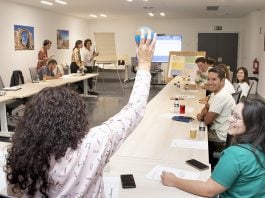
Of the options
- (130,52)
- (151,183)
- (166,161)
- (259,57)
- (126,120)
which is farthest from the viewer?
(130,52)

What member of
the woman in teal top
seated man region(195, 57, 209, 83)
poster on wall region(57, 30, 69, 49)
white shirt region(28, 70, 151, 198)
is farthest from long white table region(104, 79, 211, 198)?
poster on wall region(57, 30, 69, 49)

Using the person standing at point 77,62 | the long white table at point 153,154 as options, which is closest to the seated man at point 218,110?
the long white table at point 153,154

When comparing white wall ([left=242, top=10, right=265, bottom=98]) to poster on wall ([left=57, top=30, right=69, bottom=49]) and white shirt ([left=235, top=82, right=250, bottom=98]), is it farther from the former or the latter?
poster on wall ([left=57, top=30, right=69, bottom=49])

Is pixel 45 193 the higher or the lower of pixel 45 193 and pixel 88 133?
the lower

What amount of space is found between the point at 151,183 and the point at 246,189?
0.51 m

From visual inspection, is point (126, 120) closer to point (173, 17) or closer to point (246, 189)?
point (246, 189)

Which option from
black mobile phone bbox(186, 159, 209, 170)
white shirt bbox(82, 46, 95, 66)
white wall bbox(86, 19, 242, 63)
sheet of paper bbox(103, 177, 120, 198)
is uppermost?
white wall bbox(86, 19, 242, 63)

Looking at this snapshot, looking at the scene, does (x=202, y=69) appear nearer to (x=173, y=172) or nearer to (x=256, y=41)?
(x=173, y=172)

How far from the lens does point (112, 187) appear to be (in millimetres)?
1795

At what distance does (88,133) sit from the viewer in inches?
45.4

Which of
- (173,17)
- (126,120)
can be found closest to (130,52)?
(173,17)

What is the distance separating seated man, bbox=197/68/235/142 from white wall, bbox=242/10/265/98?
21.0 ft

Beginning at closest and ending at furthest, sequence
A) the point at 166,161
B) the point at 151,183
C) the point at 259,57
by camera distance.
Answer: the point at 151,183 → the point at 166,161 → the point at 259,57

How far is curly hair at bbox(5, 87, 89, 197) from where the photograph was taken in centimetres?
107
